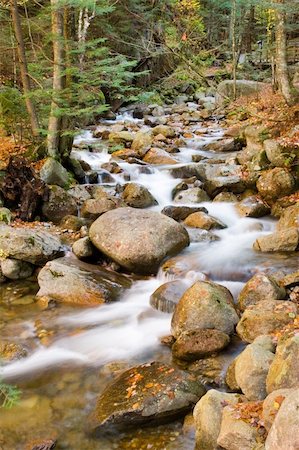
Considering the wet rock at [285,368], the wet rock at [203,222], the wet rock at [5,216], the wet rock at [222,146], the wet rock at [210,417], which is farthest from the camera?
the wet rock at [222,146]

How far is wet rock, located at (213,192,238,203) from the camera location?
427 inches

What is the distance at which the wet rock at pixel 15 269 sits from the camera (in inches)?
312

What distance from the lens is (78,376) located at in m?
5.46

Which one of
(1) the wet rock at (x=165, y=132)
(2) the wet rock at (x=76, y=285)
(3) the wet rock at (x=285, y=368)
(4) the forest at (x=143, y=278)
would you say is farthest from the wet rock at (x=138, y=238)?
(1) the wet rock at (x=165, y=132)

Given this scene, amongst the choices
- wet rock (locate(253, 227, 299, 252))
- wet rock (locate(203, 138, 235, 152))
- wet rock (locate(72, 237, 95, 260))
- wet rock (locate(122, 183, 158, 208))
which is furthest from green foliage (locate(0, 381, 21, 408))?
wet rock (locate(203, 138, 235, 152))

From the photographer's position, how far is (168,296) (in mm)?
6879

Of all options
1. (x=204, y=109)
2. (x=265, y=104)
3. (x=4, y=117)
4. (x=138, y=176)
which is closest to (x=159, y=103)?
(x=204, y=109)

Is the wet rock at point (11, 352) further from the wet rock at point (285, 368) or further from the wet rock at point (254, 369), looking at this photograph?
the wet rock at point (285, 368)

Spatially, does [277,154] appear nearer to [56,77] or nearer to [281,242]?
[281,242]

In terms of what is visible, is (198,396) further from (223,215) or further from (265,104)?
(265,104)

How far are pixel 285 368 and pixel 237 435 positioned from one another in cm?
75

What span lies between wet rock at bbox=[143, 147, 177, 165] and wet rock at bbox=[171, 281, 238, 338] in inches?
327

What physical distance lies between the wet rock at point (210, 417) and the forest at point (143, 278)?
14 millimetres

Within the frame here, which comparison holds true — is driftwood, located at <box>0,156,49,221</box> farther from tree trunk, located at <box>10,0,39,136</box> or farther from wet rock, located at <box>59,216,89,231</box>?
tree trunk, located at <box>10,0,39,136</box>
